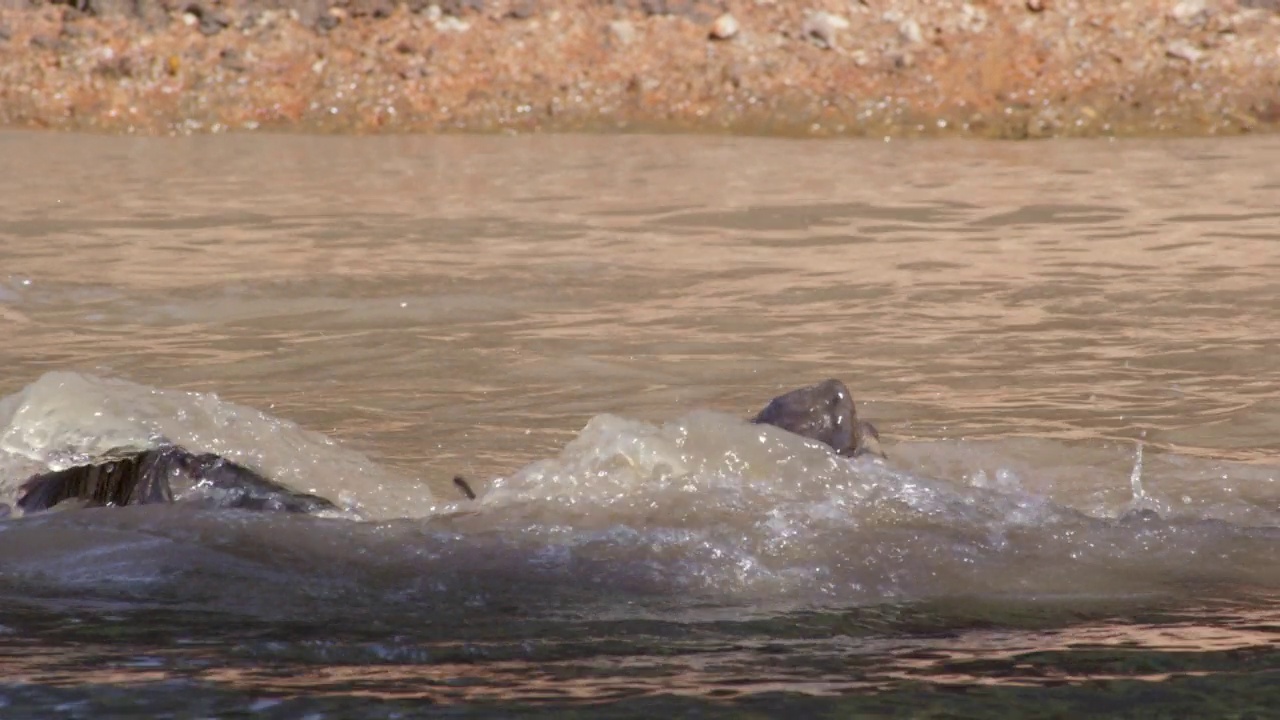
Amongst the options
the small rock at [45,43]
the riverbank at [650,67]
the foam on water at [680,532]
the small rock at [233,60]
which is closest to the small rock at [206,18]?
the riverbank at [650,67]

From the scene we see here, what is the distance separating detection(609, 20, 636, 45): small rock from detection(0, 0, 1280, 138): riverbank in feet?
0.05

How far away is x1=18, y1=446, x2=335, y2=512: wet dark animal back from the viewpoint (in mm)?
3725

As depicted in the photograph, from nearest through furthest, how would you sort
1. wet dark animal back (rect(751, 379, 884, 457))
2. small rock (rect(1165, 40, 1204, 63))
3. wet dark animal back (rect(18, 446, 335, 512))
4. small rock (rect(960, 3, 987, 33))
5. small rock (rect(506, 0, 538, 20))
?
→ wet dark animal back (rect(18, 446, 335, 512)), wet dark animal back (rect(751, 379, 884, 457)), small rock (rect(1165, 40, 1204, 63)), small rock (rect(960, 3, 987, 33)), small rock (rect(506, 0, 538, 20))

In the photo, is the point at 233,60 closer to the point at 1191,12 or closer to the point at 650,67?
the point at 650,67

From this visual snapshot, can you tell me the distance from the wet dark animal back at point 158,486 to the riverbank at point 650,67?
10.6 meters

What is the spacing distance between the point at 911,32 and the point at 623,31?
2443 millimetres

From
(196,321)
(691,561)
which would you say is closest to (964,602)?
(691,561)

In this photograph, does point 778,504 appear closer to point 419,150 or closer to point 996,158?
point 996,158

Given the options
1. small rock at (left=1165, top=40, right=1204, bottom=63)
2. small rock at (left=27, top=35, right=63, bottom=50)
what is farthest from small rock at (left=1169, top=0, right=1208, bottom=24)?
small rock at (left=27, top=35, right=63, bottom=50)

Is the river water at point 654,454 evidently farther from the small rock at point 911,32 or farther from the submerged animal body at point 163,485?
the small rock at point 911,32

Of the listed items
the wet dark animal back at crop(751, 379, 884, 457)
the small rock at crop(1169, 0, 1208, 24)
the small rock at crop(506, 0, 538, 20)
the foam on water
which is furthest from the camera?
the small rock at crop(506, 0, 538, 20)

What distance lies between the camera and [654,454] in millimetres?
3861

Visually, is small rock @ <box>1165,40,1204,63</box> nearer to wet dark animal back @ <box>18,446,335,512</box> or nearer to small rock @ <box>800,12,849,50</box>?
small rock @ <box>800,12,849,50</box>

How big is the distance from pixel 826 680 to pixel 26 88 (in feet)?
46.5
